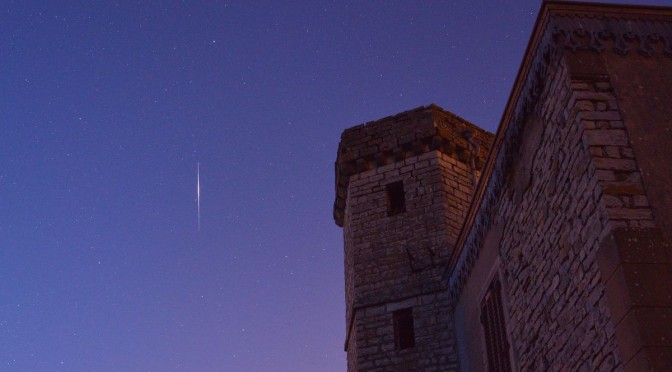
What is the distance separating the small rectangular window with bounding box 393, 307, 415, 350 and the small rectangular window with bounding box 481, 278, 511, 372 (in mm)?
2640

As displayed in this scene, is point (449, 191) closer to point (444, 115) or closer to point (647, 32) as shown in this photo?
point (444, 115)

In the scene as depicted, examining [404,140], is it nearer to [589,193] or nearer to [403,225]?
[403,225]

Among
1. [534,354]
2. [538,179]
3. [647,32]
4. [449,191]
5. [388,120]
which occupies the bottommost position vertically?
[534,354]

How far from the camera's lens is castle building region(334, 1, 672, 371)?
5.82 meters

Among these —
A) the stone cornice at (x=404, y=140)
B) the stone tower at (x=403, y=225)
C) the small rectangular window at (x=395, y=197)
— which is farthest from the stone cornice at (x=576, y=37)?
the stone cornice at (x=404, y=140)

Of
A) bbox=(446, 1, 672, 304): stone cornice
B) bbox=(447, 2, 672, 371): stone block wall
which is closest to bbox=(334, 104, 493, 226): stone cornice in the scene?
bbox=(447, 2, 672, 371): stone block wall

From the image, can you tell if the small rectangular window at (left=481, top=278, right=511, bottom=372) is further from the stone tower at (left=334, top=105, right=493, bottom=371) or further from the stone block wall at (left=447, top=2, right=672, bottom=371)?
the stone tower at (left=334, top=105, right=493, bottom=371)

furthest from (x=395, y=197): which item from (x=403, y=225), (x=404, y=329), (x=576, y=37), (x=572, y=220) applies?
(x=572, y=220)

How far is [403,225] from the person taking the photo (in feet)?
44.6

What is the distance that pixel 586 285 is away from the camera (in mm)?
6363

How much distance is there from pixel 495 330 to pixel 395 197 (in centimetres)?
521

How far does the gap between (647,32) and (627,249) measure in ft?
9.38

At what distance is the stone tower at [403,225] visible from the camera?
40.5 feet

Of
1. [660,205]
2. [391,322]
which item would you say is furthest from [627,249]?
[391,322]
